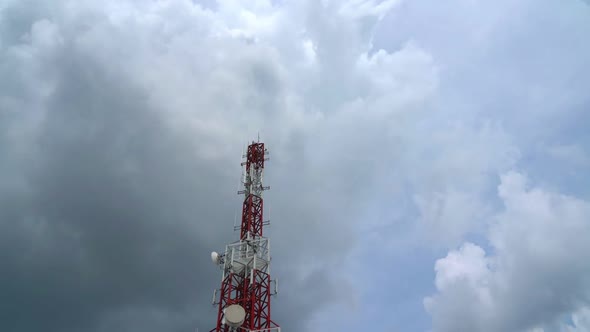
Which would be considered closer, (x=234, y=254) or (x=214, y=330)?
(x=214, y=330)

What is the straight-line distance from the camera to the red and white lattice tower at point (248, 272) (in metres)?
53.3

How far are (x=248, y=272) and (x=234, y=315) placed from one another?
881 centimetres

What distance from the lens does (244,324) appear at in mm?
54250

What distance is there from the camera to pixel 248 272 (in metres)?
59.4

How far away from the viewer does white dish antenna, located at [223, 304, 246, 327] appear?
50969 mm

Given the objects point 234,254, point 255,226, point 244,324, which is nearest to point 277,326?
point 244,324

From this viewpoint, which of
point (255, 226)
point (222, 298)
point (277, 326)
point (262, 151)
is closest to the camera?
point (277, 326)

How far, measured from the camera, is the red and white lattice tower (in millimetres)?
53344

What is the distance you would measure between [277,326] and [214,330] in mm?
8681

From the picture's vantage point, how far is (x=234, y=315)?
51.3 metres

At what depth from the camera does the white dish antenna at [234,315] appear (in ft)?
167

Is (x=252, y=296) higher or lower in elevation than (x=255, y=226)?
lower

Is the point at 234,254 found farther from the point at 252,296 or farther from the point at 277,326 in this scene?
the point at 277,326

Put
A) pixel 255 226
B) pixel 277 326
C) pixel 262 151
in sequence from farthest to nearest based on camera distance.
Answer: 1. pixel 262 151
2. pixel 255 226
3. pixel 277 326
